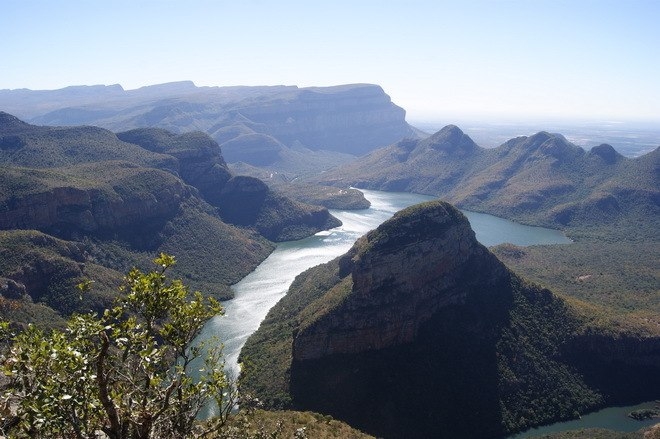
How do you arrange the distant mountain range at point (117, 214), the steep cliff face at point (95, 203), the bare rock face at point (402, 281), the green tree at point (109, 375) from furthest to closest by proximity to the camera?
1. the steep cliff face at point (95, 203)
2. the distant mountain range at point (117, 214)
3. the bare rock face at point (402, 281)
4. the green tree at point (109, 375)

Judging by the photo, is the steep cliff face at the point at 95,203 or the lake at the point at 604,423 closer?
the lake at the point at 604,423

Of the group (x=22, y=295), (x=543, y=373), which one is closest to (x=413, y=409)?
(x=543, y=373)

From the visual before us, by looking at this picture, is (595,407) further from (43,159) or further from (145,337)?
(43,159)

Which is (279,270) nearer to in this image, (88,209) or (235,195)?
(88,209)

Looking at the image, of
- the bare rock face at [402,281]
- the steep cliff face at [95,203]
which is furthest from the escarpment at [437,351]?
the steep cliff face at [95,203]

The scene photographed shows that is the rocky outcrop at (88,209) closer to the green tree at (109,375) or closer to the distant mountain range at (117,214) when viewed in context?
the distant mountain range at (117,214)

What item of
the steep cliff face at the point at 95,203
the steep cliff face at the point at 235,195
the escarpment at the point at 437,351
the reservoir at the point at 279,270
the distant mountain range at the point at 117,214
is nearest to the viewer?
the escarpment at the point at 437,351
